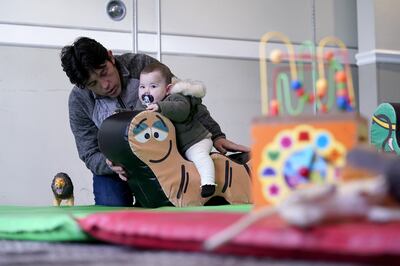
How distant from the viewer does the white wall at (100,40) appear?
121 inches

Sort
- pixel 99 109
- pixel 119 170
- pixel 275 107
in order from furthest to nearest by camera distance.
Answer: pixel 99 109 → pixel 119 170 → pixel 275 107

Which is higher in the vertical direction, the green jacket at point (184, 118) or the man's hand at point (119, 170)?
the green jacket at point (184, 118)

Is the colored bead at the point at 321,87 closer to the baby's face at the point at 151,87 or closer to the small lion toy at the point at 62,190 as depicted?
the baby's face at the point at 151,87

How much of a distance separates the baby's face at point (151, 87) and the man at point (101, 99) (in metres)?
0.05

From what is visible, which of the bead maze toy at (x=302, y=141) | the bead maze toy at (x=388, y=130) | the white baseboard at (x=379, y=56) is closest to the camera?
the bead maze toy at (x=302, y=141)

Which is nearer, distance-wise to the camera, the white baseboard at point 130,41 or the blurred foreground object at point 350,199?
the blurred foreground object at point 350,199

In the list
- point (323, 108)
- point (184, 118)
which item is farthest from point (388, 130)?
point (323, 108)

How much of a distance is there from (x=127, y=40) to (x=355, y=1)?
154cm

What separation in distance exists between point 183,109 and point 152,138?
15 cm

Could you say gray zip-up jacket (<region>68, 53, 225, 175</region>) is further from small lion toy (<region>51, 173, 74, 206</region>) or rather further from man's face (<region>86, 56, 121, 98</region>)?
small lion toy (<region>51, 173, 74, 206</region>)

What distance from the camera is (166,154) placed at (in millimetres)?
1780

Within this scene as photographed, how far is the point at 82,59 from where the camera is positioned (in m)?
1.83

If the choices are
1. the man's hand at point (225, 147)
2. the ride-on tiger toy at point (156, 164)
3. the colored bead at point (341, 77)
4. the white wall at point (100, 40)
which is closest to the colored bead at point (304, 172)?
the colored bead at point (341, 77)

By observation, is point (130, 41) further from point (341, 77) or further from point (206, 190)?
point (341, 77)
